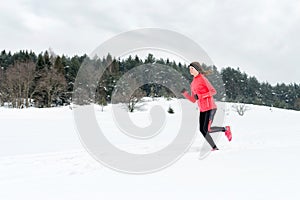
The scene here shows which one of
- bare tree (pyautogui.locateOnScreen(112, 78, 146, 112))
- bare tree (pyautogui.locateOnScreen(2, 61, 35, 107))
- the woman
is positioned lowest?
the woman

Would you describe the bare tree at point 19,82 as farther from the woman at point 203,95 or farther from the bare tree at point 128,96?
the woman at point 203,95

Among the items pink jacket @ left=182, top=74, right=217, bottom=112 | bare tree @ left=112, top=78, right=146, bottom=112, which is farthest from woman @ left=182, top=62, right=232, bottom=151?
bare tree @ left=112, top=78, right=146, bottom=112

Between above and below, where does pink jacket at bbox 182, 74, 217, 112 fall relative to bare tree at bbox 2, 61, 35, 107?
below

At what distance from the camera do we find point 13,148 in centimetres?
666

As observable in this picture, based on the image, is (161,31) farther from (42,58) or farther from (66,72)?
(66,72)

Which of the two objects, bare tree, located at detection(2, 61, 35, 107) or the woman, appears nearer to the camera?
the woman

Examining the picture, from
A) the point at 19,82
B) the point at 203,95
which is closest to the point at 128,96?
the point at 19,82

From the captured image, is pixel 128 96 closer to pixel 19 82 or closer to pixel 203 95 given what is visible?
pixel 19 82

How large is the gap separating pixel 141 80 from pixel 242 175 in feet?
70.1

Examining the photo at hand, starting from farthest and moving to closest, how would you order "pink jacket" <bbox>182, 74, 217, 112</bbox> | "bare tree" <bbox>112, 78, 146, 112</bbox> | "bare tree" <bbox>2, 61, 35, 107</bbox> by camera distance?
"bare tree" <bbox>2, 61, 35, 107</bbox> < "bare tree" <bbox>112, 78, 146, 112</bbox> < "pink jacket" <bbox>182, 74, 217, 112</bbox>

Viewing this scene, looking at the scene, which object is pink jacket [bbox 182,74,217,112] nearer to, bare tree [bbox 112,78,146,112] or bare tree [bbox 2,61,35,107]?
bare tree [bbox 112,78,146,112]

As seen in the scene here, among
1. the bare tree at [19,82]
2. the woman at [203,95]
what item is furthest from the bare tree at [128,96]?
the woman at [203,95]

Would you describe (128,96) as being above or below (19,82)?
below

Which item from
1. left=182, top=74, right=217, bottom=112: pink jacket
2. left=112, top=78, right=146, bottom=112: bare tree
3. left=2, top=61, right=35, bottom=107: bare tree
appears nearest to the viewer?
left=182, top=74, right=217, bottom=112: pink jacket
